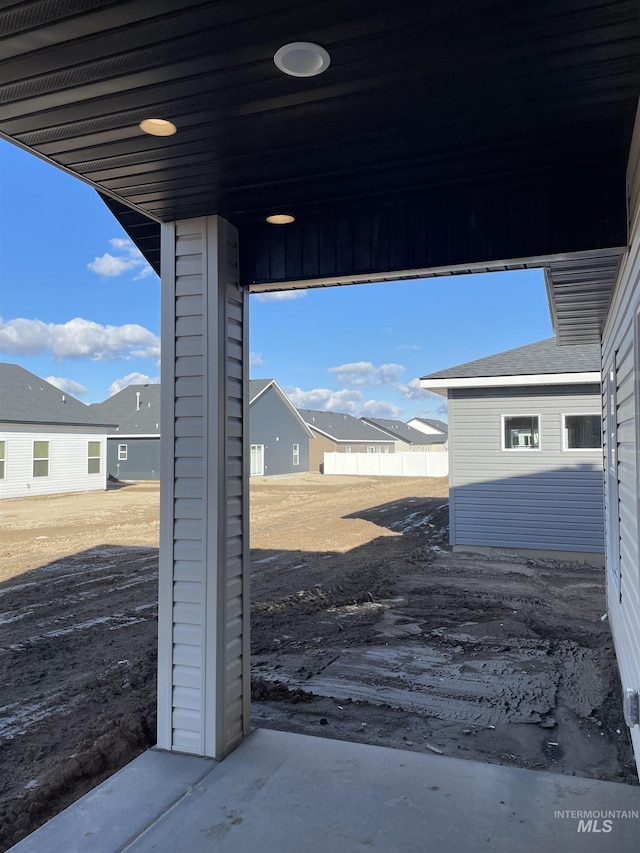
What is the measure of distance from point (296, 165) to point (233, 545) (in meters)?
2.02

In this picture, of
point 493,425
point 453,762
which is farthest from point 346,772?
point 493,425

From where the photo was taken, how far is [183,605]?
3.36 m

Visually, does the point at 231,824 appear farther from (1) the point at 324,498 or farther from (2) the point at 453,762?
(1) the point at 324,498

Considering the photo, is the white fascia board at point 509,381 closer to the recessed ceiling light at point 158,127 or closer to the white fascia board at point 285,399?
the recessed ceiling light at point 158,127

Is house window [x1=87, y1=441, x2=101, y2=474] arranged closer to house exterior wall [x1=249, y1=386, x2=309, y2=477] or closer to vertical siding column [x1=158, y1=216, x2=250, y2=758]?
house exterior wall [x1=249, y1=386, x2=309, y2=477]

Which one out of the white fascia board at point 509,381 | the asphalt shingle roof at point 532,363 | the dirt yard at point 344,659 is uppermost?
the asphalt shingle roof at point 532,363

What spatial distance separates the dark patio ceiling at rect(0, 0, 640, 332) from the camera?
1842mm

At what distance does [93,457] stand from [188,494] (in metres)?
20.6

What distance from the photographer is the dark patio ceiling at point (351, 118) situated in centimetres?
184

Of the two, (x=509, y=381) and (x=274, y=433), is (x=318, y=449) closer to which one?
(x=274, y=433)

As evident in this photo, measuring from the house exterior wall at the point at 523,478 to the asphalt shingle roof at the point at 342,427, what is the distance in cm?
2948

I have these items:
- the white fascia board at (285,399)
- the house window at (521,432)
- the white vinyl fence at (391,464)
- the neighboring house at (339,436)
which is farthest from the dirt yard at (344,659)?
the neighboring house at (339,436)

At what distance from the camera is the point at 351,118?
2383 mm

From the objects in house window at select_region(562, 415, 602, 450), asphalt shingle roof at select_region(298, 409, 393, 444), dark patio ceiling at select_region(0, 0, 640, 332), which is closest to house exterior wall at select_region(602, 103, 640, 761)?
dark patio ceiling at select_region(0, 0, 640, 332)
